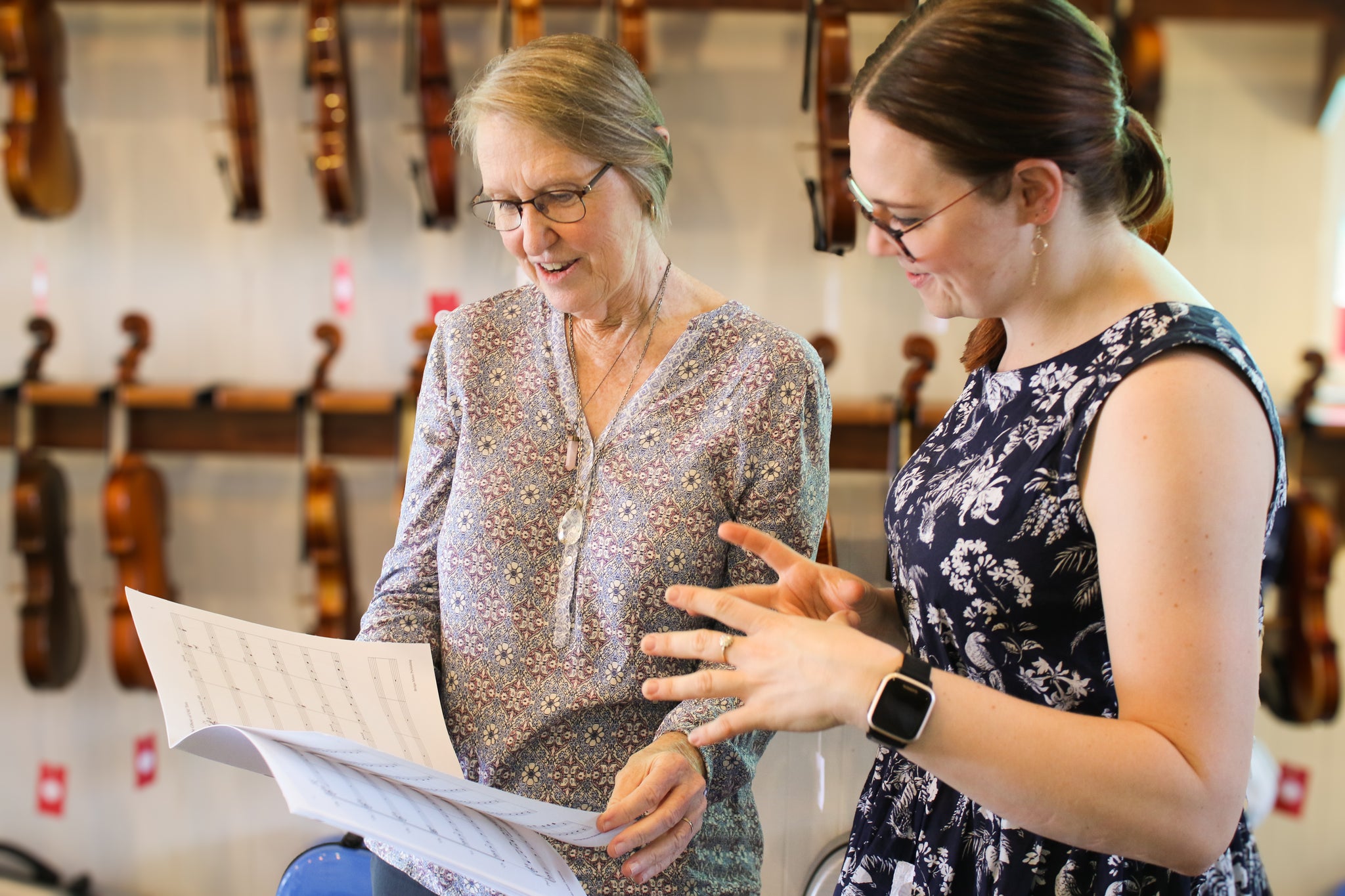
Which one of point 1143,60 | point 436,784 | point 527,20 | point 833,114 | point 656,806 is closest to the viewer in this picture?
point 436,784

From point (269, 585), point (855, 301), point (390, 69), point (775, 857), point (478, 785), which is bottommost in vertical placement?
point (269, 585)

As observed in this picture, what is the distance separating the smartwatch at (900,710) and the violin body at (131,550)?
9.32 ft

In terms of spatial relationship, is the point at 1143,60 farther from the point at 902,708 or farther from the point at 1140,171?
the point at 902,708

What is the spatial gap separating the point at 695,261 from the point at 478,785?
251cm

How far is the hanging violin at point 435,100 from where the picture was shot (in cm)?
302

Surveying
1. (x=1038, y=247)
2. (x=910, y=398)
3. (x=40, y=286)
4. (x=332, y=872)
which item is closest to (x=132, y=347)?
(x=40, y=286)

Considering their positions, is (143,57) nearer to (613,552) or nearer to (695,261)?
(695,261)

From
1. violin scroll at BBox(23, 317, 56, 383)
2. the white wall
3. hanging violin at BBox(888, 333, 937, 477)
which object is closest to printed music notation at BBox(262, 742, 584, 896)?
hanging violin at BBox(888, 333, 937, 477)

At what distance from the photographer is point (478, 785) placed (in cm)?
95

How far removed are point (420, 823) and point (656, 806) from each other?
0.25 m

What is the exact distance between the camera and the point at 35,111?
10.6 ft

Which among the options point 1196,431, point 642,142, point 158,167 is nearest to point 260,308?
point 158,167

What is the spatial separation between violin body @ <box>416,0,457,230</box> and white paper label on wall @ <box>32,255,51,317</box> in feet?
4.57

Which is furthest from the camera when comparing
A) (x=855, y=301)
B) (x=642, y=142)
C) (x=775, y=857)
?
(x=855, y=301)
